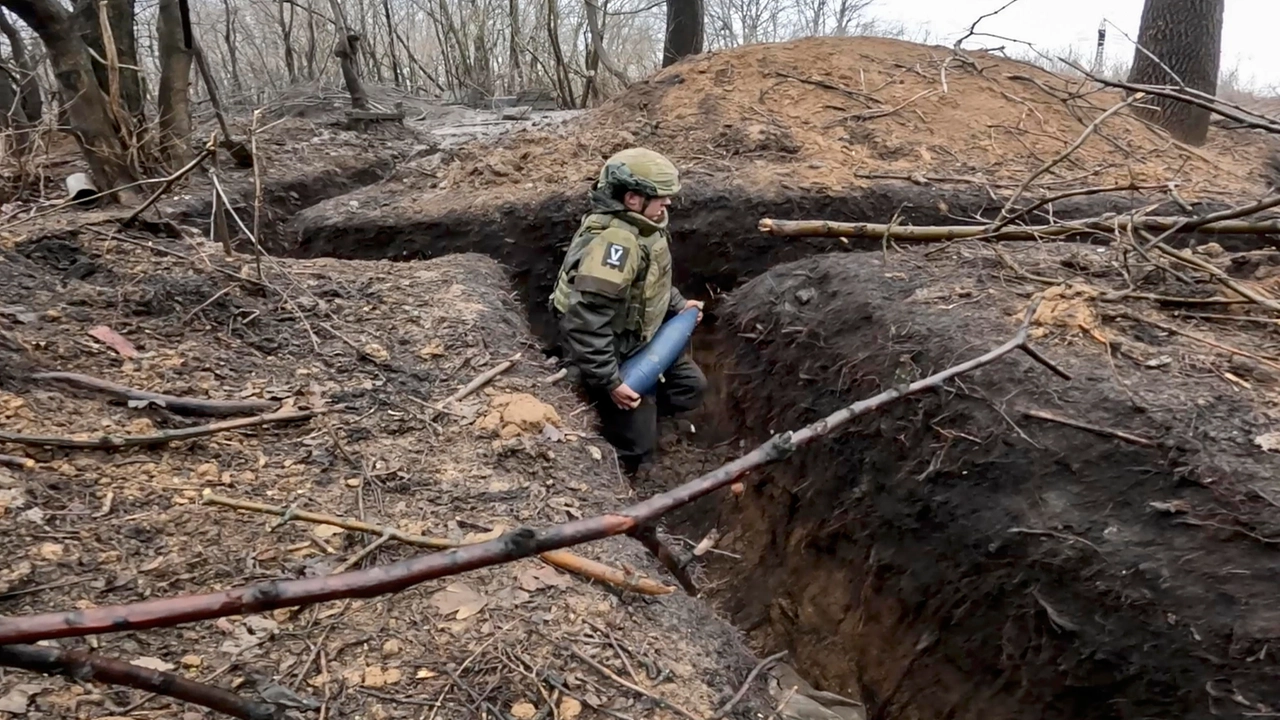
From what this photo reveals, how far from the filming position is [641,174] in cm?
455

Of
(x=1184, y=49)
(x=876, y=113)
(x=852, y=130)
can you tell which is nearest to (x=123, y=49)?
(x=852, y=130)

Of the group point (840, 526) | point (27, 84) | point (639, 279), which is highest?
point (27, 84)

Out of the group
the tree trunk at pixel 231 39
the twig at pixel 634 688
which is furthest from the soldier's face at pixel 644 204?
the tree trunk at pixel 231 39

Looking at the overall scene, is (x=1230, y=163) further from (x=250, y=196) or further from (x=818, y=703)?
(x=250, y=196)

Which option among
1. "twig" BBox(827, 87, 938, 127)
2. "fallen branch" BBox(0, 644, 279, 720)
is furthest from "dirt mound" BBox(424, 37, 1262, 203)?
"fallen branch" BBox(0, 644, 279, 720)

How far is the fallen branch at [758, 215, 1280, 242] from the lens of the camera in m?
3.90

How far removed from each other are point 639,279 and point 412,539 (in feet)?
8.54

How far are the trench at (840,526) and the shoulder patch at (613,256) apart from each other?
103 cm

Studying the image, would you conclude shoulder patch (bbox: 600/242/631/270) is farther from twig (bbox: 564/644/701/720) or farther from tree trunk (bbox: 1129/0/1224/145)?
tree trunk (bbox: 1129/0/1224/145)

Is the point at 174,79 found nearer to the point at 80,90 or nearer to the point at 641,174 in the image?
the point at 80,90

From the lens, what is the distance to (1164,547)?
9.25 ft

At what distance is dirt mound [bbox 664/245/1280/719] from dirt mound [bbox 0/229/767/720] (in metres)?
1.22

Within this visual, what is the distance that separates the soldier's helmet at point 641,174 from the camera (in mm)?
4547

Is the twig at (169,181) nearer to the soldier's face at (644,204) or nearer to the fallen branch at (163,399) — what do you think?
the fallen branch at (163,399)
